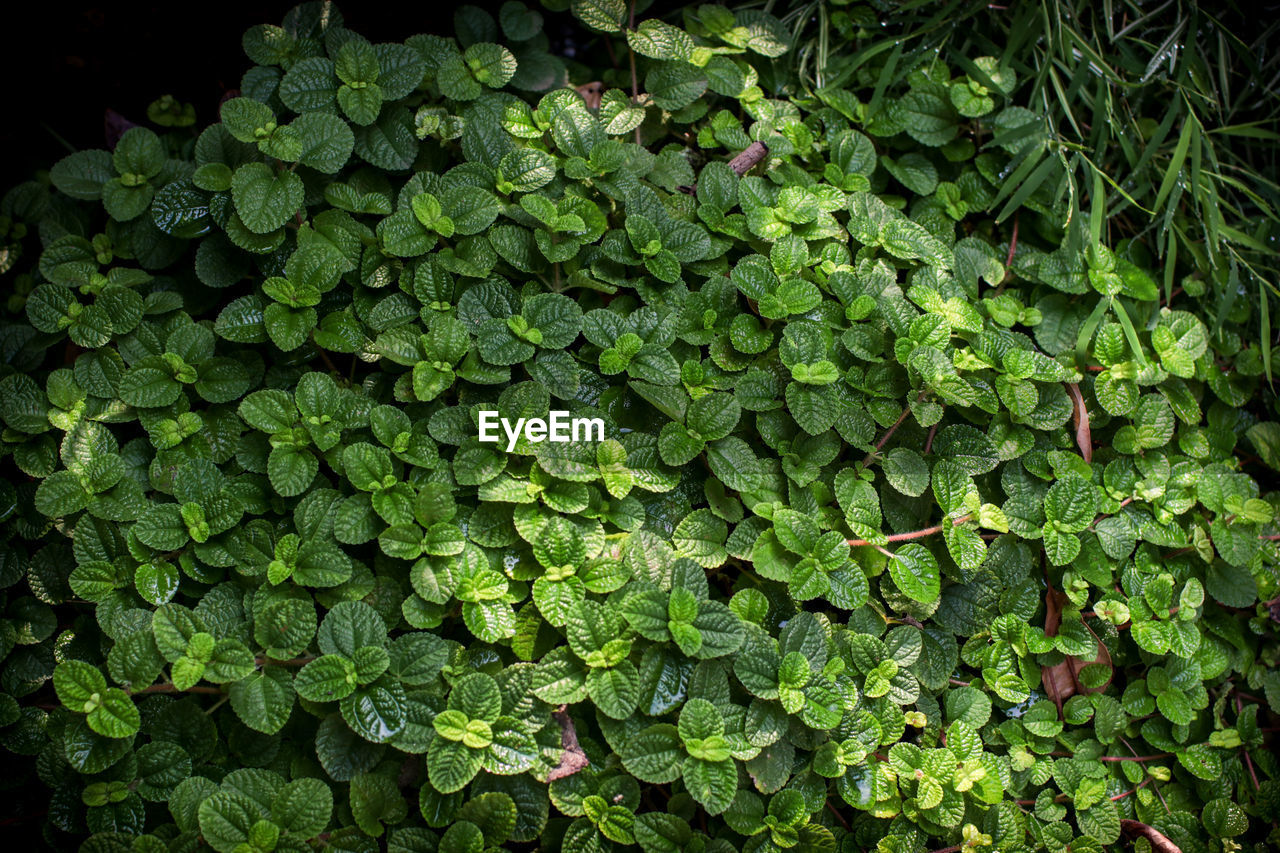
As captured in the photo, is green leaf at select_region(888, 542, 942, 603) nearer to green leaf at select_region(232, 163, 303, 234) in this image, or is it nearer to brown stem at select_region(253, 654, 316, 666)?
brown stem at select_region(253, 654, 316, 666)

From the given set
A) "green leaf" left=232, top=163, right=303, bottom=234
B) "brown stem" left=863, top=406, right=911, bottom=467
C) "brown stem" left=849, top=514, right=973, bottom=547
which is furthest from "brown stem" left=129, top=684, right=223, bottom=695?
"brown stem" left=863, top=406, right=911, bottom=467

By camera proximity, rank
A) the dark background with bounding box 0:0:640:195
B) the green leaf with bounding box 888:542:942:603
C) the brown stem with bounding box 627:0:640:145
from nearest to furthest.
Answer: the green leaf with bounding box 888:542:942:603 < the brown stem with bounding box 627:0:640:145 < the dark background with bounding box 0:0:640:195

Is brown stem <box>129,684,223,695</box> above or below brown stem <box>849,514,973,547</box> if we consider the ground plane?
below

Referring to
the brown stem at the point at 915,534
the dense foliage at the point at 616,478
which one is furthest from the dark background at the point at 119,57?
the brown stem at the point at 915,534

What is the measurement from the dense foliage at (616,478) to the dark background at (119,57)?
214 mm

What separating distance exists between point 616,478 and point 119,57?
2064 mm

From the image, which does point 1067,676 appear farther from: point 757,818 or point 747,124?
point 747,124

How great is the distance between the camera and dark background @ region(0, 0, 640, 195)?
8.28ft

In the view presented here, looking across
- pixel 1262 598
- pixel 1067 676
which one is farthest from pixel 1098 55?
pixel 1067 676

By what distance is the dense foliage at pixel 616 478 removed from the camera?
1753 mm

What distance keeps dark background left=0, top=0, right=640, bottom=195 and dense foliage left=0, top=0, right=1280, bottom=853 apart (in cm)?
21

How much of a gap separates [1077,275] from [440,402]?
1761mm

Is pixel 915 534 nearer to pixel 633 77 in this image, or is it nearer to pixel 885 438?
pixel 885 438

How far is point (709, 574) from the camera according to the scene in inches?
81.4
